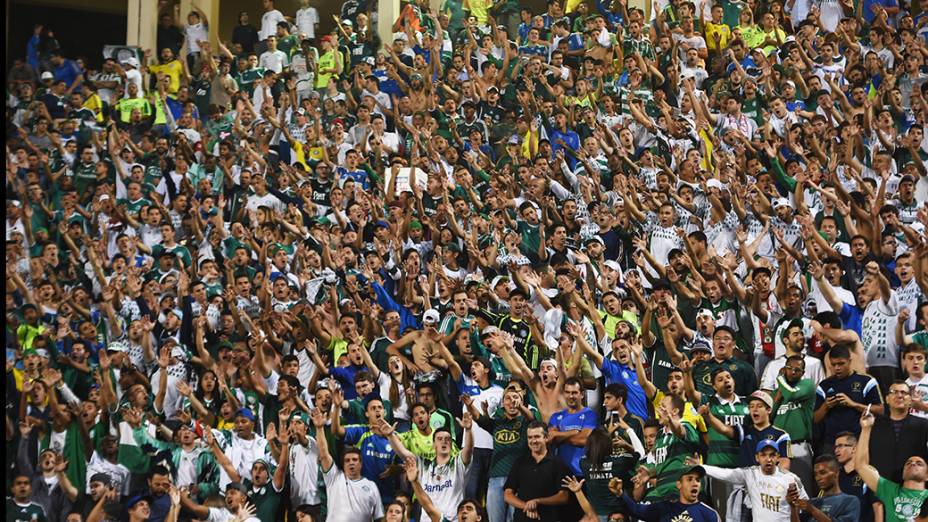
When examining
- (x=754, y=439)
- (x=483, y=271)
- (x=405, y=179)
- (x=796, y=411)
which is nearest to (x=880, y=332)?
(x=796, y=411)

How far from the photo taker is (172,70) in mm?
A: 17297


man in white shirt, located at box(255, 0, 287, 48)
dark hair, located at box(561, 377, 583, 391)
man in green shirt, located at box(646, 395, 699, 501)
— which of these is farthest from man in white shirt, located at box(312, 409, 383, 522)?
man in white shirt, located at box(255, 0, 287, 48)

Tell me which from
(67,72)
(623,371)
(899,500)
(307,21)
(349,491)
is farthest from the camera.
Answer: (307,21)

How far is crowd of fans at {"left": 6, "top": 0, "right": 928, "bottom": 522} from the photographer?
9.37 metres

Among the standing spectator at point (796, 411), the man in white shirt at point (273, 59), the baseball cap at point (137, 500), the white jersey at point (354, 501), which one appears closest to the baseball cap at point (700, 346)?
the standing spectator at point (796, 411)

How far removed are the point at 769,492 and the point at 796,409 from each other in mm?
625

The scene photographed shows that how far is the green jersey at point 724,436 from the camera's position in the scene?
9062mm

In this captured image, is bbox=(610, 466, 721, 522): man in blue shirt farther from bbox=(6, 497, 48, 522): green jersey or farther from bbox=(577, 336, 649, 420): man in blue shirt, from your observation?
bbox=(6, 497, 48, 522): green jersey

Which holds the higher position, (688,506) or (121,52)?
(121,52)

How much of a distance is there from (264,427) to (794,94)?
18.6 feet

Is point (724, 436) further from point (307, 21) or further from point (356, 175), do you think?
point (307, 21)

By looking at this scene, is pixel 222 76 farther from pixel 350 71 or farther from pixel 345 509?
pixel 345 509

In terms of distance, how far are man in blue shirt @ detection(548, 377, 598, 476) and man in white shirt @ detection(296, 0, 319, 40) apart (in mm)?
8981

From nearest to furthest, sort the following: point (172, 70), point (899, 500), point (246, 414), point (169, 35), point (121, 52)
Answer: point (899, 500) → point (246, 414) → point (172, 70) → point (121, 52) → point (169, 35)
